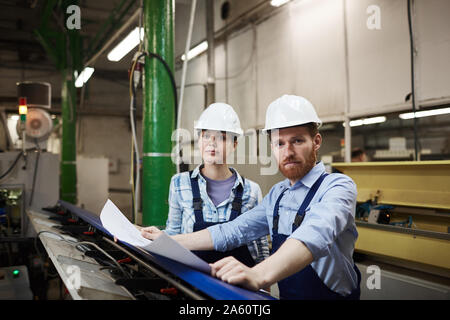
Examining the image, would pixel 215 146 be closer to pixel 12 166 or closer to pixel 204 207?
pixel 204 207

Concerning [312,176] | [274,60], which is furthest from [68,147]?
[312,176]

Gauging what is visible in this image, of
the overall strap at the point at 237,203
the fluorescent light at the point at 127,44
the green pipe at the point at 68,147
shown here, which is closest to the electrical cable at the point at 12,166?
the fluorescent light at the point at 127,44

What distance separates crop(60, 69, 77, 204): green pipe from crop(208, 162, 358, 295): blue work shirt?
659 cm

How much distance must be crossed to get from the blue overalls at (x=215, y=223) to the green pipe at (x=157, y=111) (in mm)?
1082

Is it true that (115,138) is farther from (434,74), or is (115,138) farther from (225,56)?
(434,74)

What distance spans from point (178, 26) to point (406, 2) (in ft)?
13.1

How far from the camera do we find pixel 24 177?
448cm

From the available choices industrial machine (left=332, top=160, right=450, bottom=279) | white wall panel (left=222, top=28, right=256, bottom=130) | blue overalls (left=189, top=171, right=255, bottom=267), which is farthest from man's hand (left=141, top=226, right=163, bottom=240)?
white wall panel (left=222, top=28, right=256, bottom=130)

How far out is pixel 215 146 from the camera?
6.40ft

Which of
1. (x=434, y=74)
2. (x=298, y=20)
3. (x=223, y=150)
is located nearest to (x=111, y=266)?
(x=223, y=150)

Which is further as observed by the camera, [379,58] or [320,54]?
[320,54]

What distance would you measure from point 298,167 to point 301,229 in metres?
0.33

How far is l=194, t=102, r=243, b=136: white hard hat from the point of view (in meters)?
1.94

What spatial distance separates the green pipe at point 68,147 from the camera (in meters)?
7.34
